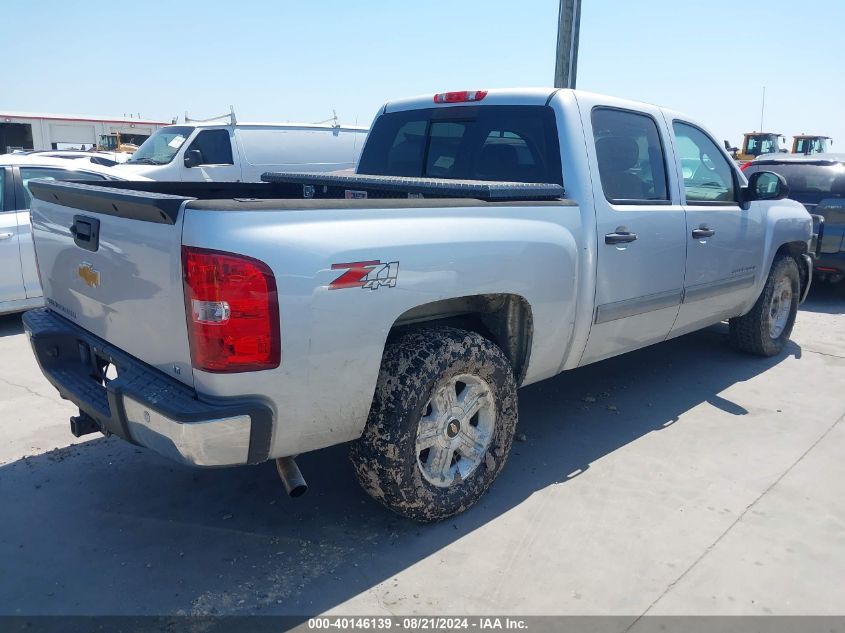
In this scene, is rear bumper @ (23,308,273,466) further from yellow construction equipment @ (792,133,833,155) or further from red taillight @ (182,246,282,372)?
yellow construction equipment @ (792,133,833,155)

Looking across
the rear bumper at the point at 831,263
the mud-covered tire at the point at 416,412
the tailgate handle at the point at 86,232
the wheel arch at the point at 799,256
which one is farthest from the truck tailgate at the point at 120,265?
the rear bumper at the point at 831,263

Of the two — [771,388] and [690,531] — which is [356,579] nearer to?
[690,531]

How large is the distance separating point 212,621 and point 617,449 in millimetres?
2464

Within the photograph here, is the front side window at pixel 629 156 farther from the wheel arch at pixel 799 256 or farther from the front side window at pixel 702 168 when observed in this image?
the wheel arch at pixel 799 256

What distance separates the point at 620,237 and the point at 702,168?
1.53 meters

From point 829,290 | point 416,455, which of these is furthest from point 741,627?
point 829,290

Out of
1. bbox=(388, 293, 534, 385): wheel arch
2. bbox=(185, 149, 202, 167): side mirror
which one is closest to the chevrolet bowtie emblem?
bbox=(388, 293, 534, 385): wheel arch

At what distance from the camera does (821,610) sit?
2.70 metres

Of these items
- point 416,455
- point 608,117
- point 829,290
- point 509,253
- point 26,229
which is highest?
point 608,117

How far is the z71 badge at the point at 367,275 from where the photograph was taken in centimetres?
253

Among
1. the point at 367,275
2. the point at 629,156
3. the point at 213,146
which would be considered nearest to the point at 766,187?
the point at 629,156

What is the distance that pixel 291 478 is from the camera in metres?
2.73

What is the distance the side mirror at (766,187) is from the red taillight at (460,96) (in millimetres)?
2102

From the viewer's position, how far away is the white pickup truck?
2412mm
